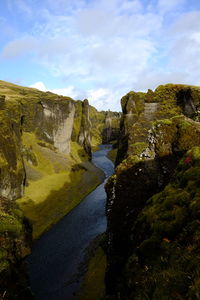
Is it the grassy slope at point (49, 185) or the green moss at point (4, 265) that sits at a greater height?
the green moss at point (4, 265)

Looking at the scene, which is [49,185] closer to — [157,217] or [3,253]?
[3,253]

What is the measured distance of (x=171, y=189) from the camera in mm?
13094

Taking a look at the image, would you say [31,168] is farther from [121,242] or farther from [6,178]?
[121,242]

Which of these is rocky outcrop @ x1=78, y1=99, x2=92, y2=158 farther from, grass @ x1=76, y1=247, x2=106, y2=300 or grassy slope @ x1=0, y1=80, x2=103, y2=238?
grass @ x1=76, y1=247, x2=106, y2=300

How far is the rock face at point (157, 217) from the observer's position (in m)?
7.46

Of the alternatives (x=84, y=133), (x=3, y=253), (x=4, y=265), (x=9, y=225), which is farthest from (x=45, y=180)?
(x=84, y=133)

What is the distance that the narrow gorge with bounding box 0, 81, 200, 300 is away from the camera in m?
8.91

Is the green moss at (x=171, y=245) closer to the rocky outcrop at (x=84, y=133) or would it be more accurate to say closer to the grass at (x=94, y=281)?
the grass at (x=94, y=281)

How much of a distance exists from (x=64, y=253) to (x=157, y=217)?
32.9 metres

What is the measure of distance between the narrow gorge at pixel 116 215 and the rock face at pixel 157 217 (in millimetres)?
47

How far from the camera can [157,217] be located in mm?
11344

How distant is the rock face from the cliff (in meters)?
7.50

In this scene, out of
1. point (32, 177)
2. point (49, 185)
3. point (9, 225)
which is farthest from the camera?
point (32, 177)

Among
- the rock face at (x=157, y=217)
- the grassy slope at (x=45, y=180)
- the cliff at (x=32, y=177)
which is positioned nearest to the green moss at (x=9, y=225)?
the cliff at (x=32, y=177)
